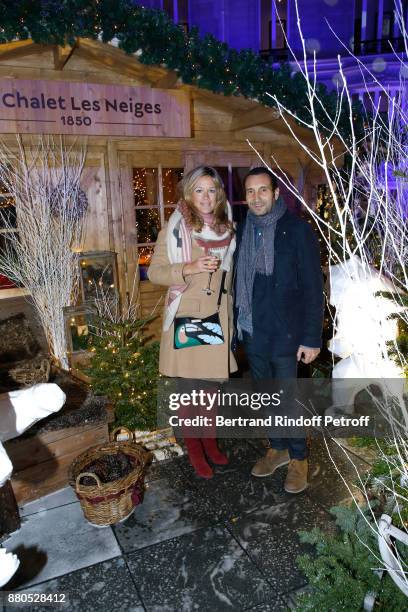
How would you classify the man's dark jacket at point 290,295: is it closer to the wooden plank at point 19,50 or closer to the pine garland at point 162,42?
the pine garland at point 162,42

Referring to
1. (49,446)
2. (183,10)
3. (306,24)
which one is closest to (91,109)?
(49,446)

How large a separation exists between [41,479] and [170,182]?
3.37 meters

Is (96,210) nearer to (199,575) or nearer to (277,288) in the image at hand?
(277,288)

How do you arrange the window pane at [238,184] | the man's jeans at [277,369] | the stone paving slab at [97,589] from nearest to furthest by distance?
1. the stone paving slab at [97,589]
2. the man's jeans at [277,369]
3. the window pane at [238,184]

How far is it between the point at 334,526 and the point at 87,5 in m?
3.55

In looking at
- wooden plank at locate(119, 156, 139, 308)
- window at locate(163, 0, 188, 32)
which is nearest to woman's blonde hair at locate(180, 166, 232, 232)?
wooden plank at locate(119, 156, 139, 308)

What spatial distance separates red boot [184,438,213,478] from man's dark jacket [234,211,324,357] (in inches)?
32.8

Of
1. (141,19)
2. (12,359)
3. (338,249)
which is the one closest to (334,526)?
(338,249)

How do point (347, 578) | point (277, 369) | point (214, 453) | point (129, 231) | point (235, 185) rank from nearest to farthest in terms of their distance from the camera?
point (347, 578) → point (277, 369) → point (214, 453) → point (129, 231) → point (235, 185)

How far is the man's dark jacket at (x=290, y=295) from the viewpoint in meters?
2.52

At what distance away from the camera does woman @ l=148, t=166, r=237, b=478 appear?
263 cm

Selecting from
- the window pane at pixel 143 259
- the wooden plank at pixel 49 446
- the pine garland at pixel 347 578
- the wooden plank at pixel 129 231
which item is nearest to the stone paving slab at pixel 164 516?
the wooden plank at pixel 49 446

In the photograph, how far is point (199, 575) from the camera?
2.21 meters

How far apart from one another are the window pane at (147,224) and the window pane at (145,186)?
0.29 ft
